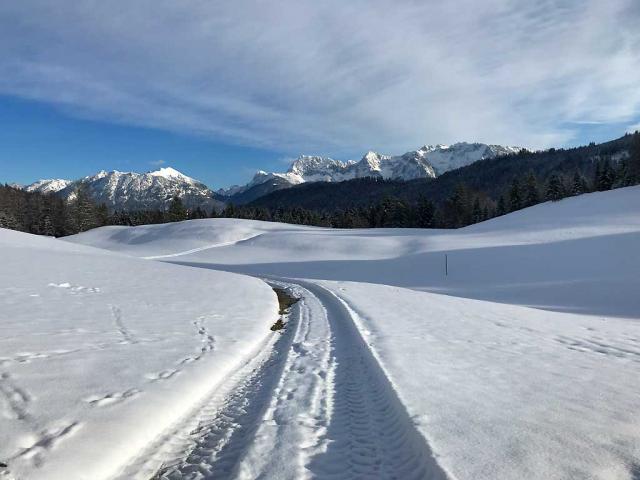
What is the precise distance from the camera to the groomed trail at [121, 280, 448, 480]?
11.8 ft

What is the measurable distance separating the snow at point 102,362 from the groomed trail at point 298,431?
34 cm

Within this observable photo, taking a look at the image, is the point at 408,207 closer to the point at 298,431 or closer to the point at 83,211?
the point at 83,211

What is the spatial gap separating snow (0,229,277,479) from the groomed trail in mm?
344

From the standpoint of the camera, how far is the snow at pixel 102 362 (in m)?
3.64

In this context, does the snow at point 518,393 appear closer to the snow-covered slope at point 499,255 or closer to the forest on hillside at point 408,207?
the snow-covered slope at point 499,255

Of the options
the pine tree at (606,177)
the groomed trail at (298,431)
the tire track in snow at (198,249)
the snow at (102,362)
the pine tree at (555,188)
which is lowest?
the groomed trail at (298,431)

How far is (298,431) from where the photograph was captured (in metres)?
4.32

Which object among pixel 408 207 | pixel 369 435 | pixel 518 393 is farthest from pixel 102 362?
pixel 408 207

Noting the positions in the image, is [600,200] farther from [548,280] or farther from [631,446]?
[631,446]

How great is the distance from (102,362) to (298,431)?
3628mm

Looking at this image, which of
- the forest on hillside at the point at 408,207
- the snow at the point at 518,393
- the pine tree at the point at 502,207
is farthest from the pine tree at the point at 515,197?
the snow at the point at 518,393

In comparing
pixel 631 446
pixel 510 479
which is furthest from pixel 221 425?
pixel 631 446

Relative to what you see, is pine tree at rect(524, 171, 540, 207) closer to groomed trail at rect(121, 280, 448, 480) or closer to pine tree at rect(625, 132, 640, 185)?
pine tree at rect(625, 132, 640, 185)

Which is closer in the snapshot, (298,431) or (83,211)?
(298,431)
